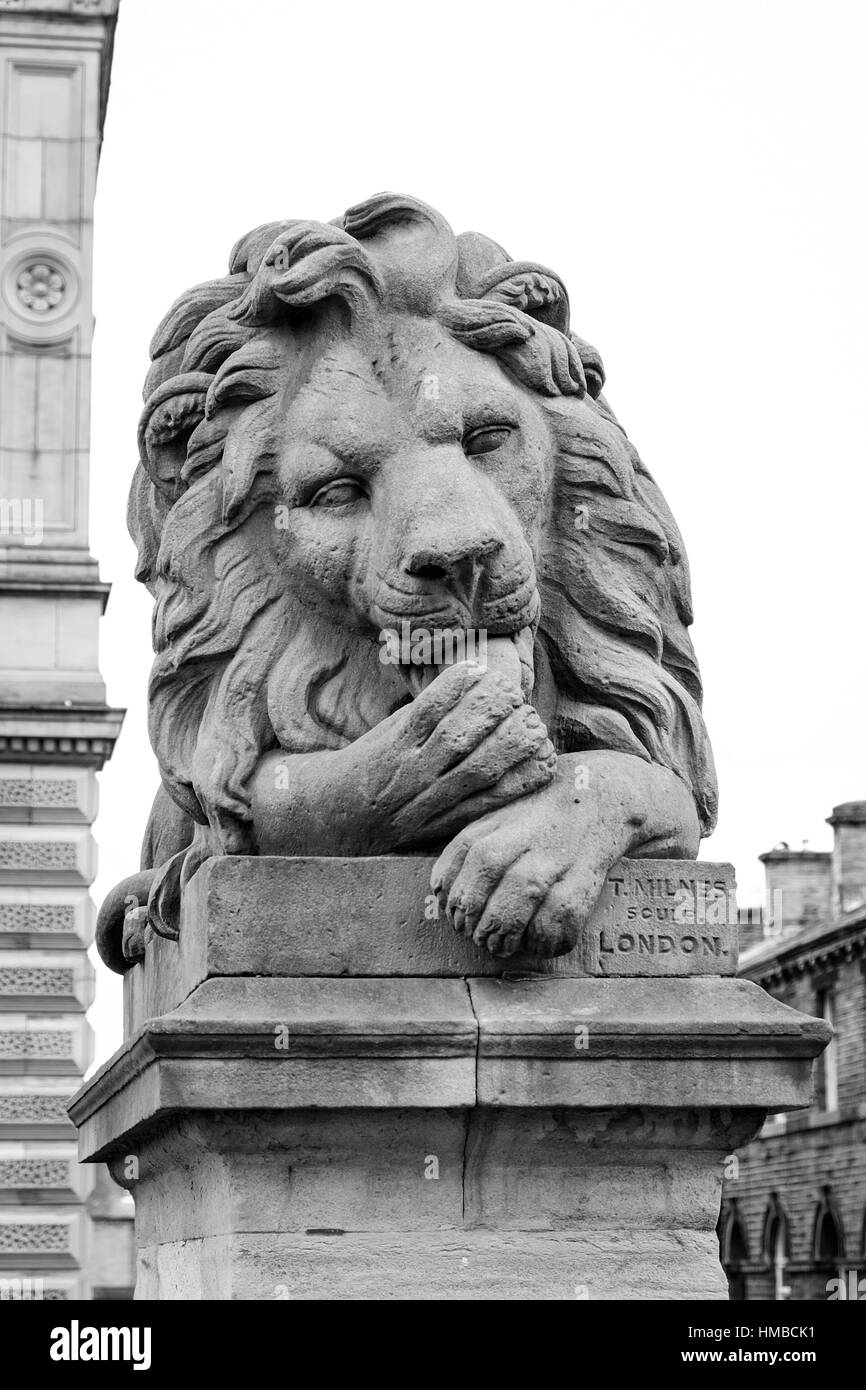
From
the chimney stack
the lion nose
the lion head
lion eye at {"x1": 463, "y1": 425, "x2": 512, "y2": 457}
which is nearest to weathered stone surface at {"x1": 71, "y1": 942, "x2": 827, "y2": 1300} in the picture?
the lion head

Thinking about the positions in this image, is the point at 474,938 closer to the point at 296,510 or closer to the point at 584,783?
the point at 584,783

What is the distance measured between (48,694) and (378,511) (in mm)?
15153

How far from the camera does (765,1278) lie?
45438 millimetres

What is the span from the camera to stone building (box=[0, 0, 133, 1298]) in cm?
1947

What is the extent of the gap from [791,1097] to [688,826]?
57 centimetres

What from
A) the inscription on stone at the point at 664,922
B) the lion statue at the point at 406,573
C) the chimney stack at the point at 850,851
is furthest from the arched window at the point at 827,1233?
the inscription on stone at the point at 664,922

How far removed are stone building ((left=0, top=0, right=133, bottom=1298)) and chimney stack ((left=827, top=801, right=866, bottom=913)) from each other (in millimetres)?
25954

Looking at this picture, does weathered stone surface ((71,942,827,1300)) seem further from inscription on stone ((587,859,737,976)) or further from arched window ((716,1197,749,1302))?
arched window ((716,1197,749,1302))

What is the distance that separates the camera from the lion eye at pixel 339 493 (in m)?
4.76

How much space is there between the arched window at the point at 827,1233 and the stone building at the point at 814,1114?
17mm

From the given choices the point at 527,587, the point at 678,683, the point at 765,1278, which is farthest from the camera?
the point at 765,1278

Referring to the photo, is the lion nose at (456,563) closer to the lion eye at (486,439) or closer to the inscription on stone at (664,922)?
the lion eye at (486,439)
